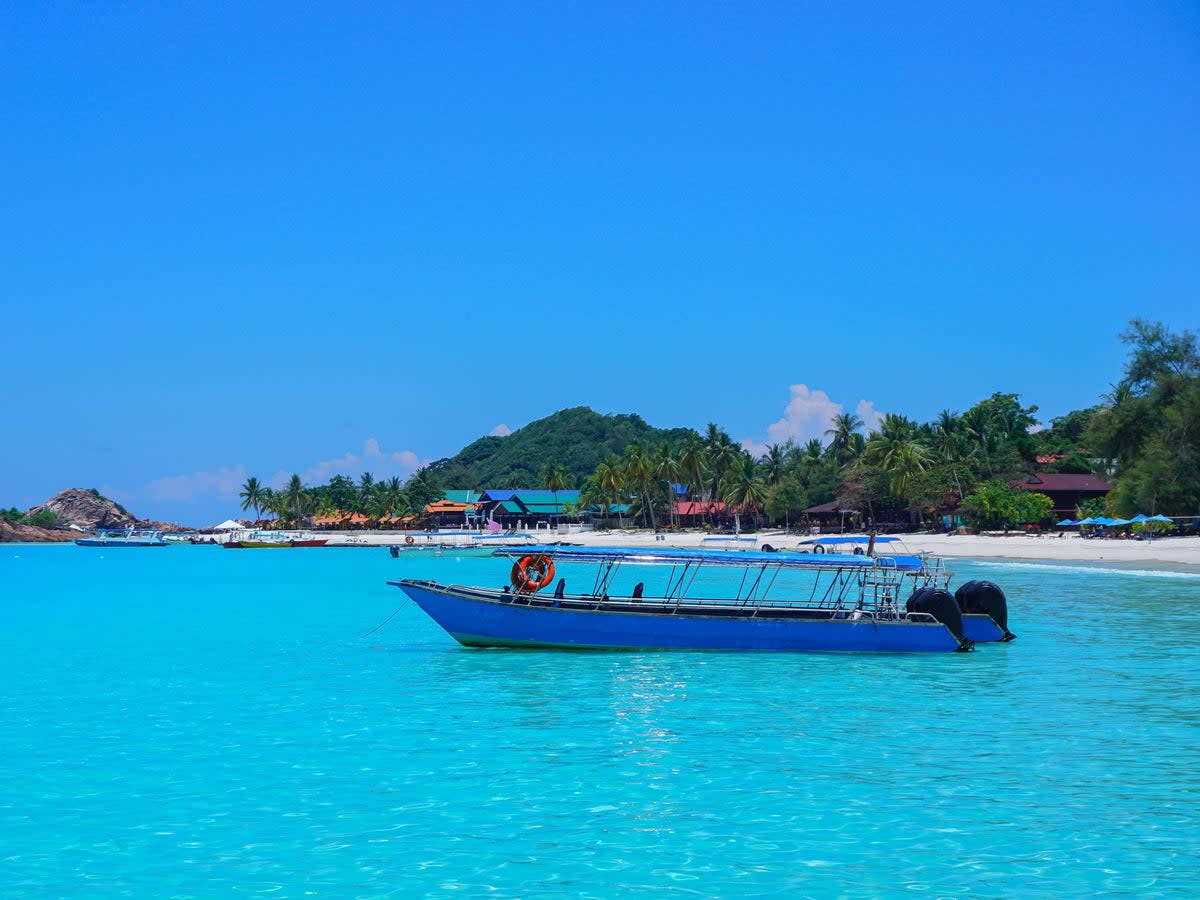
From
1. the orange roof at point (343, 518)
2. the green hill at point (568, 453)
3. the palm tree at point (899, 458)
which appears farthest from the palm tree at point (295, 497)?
the palm tree at point (899, 458)

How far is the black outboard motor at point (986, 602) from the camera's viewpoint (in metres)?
25.3

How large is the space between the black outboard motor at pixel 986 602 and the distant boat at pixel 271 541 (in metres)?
101

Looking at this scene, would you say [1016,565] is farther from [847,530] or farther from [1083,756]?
[1083,756]

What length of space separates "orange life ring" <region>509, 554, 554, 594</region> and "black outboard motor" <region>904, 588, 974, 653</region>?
7878 millimetres

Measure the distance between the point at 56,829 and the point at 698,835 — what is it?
6.88 m

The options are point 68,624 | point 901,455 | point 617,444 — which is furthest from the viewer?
point 617,444

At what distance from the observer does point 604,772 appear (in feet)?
45.5

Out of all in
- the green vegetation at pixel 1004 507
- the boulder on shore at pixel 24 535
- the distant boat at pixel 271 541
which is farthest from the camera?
the boulder on shore at pixel 24 535

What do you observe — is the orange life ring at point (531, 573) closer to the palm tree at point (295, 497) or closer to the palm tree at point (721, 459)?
the palm tree at point (721, 459)

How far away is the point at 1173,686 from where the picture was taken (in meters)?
19.8

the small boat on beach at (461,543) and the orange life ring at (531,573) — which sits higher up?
the orange life ring at (531,573)

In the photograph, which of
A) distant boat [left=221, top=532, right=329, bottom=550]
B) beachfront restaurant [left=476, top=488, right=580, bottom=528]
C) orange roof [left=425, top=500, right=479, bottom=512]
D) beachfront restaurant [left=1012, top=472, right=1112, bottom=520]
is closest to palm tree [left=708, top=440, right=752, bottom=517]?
beachfront restaurant [left=476, top=488, right=580, bottom=528]

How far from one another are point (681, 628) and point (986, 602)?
25.0 feet

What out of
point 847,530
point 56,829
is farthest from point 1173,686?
point 847,530
